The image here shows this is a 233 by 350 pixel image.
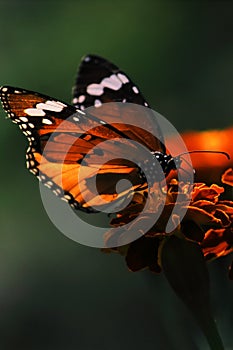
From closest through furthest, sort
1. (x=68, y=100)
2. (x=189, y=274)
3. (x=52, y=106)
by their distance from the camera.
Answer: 1. (x=189, y=274)
2. (x=52, y=106)
3. (x=68, y=100)

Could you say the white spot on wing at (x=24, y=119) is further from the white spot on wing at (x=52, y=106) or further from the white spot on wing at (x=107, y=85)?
the white spot on wing at (x=107, y=85)

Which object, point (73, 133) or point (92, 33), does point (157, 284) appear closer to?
point (73, 133)

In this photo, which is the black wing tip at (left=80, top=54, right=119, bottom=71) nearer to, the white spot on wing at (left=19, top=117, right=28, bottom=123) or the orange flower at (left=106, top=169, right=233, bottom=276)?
the white spot on wing at (left=19, top=117, right=28, bottom=123)

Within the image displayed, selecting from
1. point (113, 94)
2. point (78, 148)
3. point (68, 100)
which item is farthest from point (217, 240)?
point (68, 100)

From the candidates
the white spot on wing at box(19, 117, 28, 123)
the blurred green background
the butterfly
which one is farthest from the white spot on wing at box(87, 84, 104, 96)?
the blurred green background

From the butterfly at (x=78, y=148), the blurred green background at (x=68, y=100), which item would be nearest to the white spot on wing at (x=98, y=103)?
the butterfly at (x=78, y=148)

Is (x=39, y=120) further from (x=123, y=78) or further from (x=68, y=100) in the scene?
(x=68, y=100)

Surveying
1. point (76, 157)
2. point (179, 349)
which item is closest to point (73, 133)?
point (76, 157)
